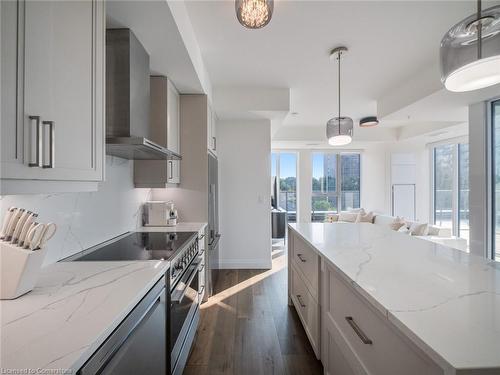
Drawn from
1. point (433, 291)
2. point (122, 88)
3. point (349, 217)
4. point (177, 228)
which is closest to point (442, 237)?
point (349, 217)

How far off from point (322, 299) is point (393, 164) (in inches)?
246

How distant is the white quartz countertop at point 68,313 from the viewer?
2.06 ft

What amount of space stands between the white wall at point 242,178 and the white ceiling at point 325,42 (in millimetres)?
761

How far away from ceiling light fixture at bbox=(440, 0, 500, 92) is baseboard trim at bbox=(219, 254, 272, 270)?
11.1ft

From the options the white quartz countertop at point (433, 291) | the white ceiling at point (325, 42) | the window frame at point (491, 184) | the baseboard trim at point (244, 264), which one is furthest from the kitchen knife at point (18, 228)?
the window frame at point (491, 184)

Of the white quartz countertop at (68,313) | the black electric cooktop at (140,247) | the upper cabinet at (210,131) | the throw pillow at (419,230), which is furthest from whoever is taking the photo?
the throw pillow at (419,230)

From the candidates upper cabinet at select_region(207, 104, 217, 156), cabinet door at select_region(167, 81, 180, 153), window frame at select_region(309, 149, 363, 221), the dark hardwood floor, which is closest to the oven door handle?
the dark hardwood floor

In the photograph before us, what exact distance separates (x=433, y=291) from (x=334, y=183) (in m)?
6.52

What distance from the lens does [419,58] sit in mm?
2773

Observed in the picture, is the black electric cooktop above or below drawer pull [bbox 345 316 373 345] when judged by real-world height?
above

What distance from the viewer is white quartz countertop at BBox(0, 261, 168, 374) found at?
2.06ft

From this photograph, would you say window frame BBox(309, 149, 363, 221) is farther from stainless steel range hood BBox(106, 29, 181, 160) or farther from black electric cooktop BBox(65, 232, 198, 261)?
stainless steel range hood BBox(106, 29, 181, 160)

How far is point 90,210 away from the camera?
5.68 ft

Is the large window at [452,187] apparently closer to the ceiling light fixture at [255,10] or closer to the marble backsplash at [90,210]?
the ceiling light fixture at [255,10]
